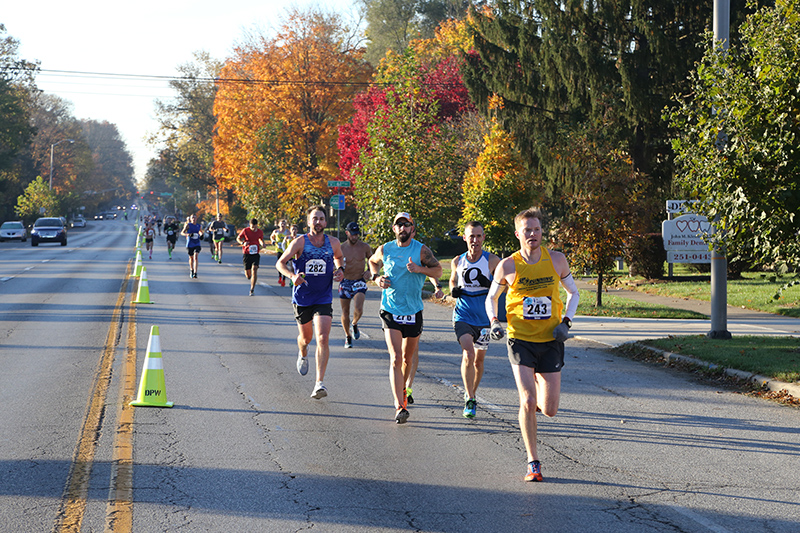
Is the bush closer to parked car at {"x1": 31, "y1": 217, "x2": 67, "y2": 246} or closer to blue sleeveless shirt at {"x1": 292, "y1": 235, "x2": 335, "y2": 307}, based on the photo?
blue sleeveless shirt at {"x1": 292, "y1": 235, "x2": 335, "y2": 307}

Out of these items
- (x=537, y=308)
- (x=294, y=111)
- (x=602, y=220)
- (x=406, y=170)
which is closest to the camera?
(x=537, y=308)

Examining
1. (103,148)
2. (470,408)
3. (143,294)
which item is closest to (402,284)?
(470,408)

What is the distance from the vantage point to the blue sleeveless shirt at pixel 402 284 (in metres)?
8.32

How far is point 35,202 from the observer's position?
85500 mm

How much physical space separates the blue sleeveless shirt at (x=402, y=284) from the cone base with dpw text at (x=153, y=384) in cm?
256

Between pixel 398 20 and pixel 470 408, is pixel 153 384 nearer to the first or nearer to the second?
pixel 470 408

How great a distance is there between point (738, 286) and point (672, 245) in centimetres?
702

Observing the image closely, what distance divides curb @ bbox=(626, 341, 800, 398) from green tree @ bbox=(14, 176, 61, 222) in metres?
82.0

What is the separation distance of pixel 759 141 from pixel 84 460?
8.49 metres

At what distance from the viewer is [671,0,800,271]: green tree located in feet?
32.6

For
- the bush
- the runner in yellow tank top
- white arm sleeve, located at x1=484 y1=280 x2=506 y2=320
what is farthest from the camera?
the bush

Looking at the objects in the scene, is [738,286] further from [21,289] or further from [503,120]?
[21,289]

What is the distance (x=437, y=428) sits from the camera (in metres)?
7.93

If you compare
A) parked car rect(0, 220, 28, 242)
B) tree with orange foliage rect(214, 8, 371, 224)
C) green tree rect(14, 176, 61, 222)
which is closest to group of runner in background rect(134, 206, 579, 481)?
tree with orange foliage rect(214, 8, 371, 224)
